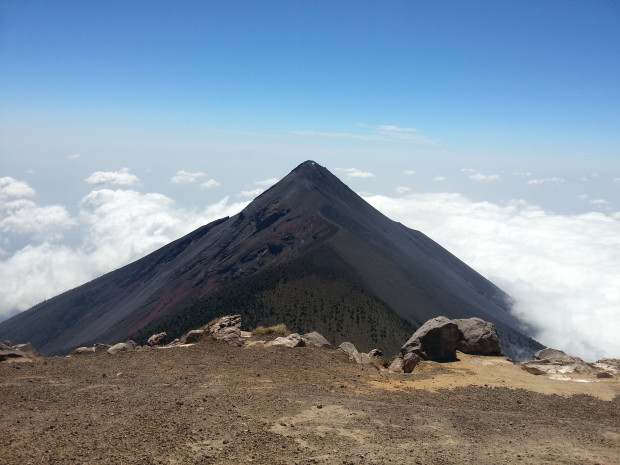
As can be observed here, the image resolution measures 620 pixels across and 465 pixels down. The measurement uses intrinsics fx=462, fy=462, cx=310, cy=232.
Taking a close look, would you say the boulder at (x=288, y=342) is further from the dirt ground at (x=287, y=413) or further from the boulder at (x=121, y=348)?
the boulder at (x=121, y=348)

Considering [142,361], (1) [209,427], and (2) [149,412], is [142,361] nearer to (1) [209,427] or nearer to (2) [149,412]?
(2) [149,412]

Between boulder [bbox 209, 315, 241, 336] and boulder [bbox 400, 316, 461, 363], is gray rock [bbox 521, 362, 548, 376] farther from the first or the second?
boulder [bbox 209, 315, 241, 336]

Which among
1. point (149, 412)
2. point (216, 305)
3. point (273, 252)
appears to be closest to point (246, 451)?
point (149, 412)

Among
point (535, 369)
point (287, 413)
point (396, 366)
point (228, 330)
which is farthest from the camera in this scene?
point (228, 330)

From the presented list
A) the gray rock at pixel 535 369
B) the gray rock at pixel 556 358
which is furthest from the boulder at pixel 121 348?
the gray rock at pixel 556 358

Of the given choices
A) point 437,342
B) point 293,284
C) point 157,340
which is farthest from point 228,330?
point 293,284

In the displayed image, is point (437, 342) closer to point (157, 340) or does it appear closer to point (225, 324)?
point (225, 324)
